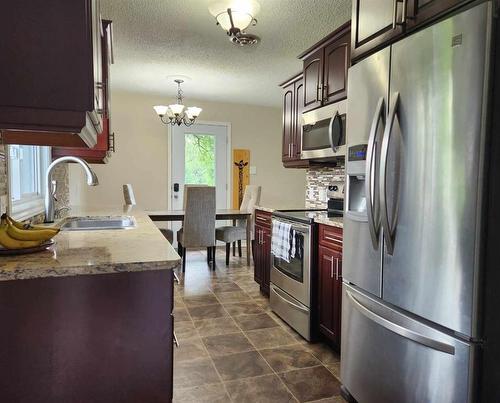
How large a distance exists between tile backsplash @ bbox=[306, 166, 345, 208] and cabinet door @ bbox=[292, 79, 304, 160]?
0.31m

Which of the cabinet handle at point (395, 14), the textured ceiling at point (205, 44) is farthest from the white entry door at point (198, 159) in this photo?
the cabinet handle at point (395, 14)

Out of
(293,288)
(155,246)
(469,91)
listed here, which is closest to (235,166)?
(293,288)

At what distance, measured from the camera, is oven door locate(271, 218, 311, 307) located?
8.31ft

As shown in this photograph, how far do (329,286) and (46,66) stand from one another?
1.93 m

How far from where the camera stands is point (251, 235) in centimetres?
490

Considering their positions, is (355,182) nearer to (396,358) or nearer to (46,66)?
(396,358)

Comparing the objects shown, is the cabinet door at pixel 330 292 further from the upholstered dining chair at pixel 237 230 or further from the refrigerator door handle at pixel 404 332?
the upholstered dining chair at pixel 237 230

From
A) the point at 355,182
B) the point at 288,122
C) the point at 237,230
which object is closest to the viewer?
the point at 355,182

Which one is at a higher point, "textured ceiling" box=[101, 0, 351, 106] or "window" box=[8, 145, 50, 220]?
"textured ceiling" box=[101, 0, 351, 106]

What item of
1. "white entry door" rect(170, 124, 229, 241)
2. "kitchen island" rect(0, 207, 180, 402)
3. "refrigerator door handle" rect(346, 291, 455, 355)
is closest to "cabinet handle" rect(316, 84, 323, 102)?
"refrigerator door handle" rect(346, 291, 455, 355)

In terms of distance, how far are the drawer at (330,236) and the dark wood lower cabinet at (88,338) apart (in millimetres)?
1238

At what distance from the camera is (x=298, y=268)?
8.75 feet

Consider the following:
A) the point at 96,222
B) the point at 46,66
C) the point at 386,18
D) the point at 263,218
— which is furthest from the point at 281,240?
the point at 46,66

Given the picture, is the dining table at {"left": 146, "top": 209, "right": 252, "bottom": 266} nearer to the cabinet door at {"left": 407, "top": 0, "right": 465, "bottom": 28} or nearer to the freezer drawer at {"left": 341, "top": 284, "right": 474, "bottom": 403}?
the freezer drawer at {"left": 341, "top": 284, "right": 474, "bottom": 403}
